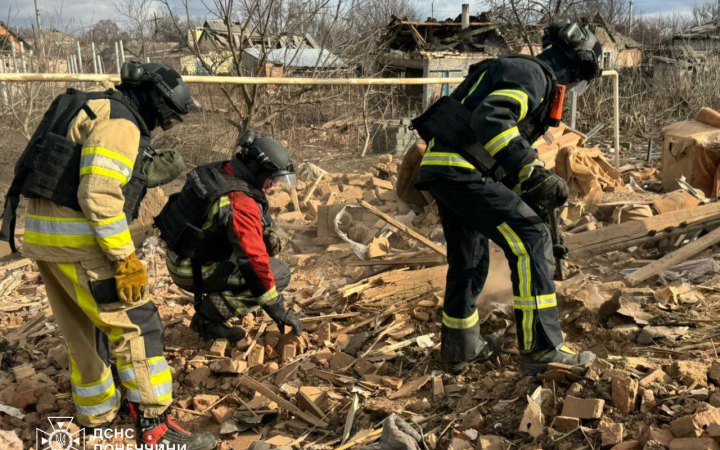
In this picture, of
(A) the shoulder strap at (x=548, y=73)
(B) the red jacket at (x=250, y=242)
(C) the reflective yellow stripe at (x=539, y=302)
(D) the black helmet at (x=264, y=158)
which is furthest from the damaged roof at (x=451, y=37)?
(C) the reflective yellow stripe at (x=539, y=302)

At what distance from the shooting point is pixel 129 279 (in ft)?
9.91

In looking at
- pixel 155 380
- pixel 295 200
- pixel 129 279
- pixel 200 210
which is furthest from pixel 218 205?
pixel 295 200

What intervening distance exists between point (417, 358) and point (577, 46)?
7.09ft

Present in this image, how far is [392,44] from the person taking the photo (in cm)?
2425

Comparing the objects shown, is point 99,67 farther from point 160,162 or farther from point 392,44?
point 392,44

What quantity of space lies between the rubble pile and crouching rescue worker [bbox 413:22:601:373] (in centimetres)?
37

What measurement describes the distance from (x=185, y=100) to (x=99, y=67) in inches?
335

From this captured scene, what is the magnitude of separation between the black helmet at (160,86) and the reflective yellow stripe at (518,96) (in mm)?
1659

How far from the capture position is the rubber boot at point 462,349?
3807mm

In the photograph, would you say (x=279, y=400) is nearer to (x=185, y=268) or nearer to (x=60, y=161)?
(x=185, y=268)

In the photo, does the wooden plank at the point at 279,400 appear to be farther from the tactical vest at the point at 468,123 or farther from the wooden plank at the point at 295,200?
the wooden plank at the point at 295,200

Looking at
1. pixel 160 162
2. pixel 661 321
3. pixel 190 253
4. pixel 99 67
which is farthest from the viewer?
pixel 99 67

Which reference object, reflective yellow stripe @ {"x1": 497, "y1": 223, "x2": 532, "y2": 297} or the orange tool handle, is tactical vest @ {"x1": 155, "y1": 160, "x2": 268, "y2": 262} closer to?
reflective yellow stripe @ {"x1": 497, "y1": 223, "x2": 532, "y2": 297}

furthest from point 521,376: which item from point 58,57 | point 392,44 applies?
point 392,44
